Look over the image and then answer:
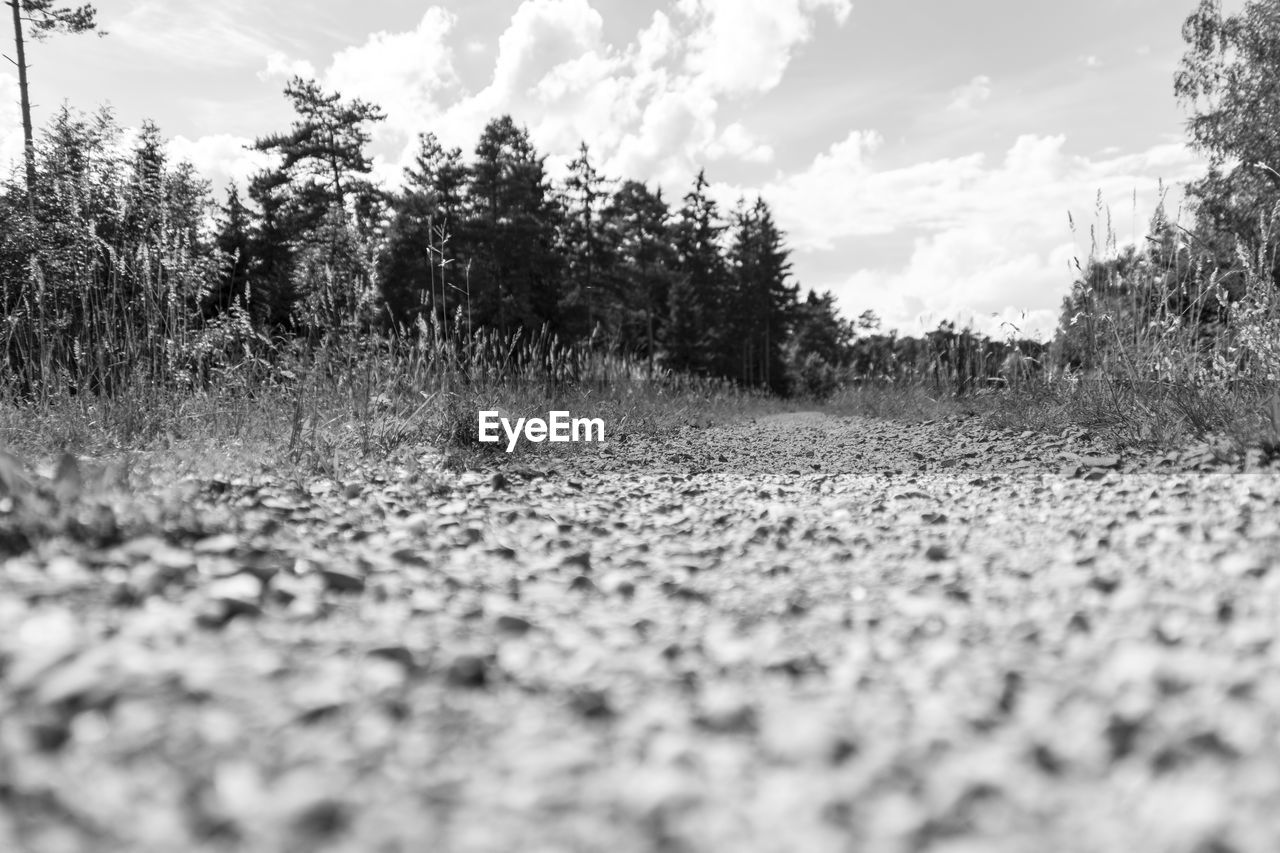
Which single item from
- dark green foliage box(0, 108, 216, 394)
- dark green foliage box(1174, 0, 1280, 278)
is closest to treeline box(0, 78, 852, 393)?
dark green foliage box(0, 108, 216, 394)

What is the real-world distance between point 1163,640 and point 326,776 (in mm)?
1471

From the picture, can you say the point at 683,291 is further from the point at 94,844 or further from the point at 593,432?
the point at 94,844

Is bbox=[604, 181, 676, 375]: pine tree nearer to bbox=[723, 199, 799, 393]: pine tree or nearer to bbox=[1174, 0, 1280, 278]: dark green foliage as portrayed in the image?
bbox=[723, 199, 799, 393]: pine tree

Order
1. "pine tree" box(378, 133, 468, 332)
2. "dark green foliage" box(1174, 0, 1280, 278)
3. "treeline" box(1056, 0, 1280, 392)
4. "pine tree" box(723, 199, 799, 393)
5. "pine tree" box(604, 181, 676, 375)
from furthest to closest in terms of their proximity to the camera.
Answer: "pine tree" box(723, 199, 799, 393) < "pine tree" box(604, 181, 676, 375) < "pine tree" box(378, 133, 468, 332) < "dark green foliage" box(1174, 0, 1280, 278) < "treeline" box(1056, 0, 1280, 392)

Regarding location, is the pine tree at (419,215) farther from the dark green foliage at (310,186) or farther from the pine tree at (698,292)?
the pine tree at (698,292)

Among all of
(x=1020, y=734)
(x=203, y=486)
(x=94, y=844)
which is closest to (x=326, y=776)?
(x=94, y=844)

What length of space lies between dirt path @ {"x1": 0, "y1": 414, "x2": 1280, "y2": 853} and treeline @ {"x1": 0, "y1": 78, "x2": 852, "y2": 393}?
3294mm

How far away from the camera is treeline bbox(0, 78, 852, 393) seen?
5113 millimetres

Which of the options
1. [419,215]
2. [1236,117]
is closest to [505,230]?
[419,215]

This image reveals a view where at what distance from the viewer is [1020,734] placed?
1201 millimetres

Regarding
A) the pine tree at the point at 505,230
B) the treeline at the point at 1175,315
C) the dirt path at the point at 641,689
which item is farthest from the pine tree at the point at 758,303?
the dirt path at the point at 641,689

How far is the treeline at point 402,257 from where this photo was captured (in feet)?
16.8

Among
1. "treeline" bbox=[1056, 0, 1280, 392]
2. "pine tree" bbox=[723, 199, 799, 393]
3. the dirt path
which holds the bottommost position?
the dirt path

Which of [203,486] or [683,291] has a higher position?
[683,291]
